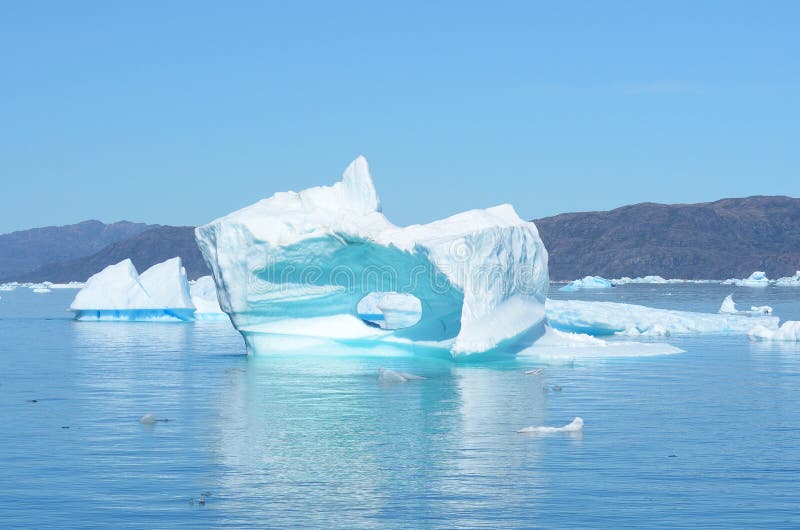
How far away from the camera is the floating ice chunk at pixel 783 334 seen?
3186 cm

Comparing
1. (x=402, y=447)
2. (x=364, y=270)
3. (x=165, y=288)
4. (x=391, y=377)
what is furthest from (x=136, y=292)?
(x=402, y=447)

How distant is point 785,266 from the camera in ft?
449

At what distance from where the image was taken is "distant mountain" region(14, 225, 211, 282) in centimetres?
16312

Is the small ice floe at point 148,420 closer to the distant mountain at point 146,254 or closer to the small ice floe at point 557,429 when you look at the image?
the small ice floe at point 557,429

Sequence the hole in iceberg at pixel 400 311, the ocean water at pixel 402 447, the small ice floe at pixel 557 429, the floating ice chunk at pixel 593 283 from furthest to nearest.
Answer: the floating ice chunk at pixel 593 283
the hole in iceberg at pixel 400 311
the small ice floe at pixel 557 429
the ocean water at pixel 402 447

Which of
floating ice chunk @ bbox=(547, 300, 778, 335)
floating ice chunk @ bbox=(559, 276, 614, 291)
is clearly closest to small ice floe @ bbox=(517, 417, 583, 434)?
floating ice chunk @ bbox=(547, 300, 778, 335)

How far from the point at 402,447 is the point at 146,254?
156m

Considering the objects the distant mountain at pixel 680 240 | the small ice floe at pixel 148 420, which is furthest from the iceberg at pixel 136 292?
the distant mountain at pixel 680 240

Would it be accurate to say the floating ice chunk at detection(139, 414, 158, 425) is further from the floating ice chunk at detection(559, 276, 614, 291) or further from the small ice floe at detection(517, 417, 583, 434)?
the floating ice chunk at detection(559, 276, 614, 291)

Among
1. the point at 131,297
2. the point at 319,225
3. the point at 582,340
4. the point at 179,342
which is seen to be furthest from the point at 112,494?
the point at 131,297

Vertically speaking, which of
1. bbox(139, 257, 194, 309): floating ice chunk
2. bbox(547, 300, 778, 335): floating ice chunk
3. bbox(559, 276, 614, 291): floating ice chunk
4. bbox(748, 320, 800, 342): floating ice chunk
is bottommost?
bbox(748, 320, 800, 342): floating ice chunk

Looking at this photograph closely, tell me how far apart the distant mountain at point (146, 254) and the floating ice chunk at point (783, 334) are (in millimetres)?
130370

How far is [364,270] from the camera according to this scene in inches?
1059

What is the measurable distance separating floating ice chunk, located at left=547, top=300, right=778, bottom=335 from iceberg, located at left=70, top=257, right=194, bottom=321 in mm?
17083
